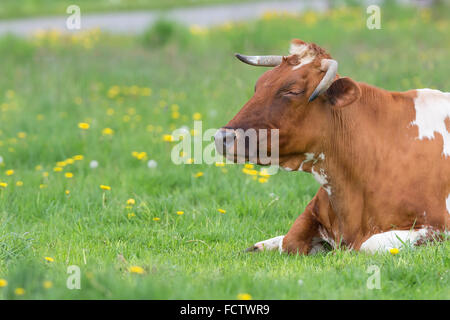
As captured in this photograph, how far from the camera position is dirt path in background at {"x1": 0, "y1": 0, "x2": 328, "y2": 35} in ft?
53.2

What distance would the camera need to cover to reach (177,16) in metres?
16.2

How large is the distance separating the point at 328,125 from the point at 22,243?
2099 mm

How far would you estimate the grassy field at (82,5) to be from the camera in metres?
18.9

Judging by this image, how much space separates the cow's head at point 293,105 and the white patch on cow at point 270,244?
0.70 m

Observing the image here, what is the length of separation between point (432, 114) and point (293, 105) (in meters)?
1.03

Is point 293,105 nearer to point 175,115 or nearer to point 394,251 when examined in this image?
point 394,251

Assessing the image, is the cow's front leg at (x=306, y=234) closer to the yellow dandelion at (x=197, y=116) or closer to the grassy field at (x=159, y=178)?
the grassy field at (x=159, y=178)

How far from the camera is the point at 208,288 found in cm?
360

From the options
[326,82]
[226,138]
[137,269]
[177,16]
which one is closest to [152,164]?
[226,138]

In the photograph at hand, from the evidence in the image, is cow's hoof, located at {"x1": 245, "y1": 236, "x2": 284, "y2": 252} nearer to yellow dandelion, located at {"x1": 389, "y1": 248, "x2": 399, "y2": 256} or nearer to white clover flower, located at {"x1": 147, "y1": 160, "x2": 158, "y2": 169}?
yellow dandelion, located at {"x1": 389, "y1": 248, "x2": 399, "y2": 256}

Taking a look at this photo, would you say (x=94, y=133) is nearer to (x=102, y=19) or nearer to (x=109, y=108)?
(x=109, y=108)

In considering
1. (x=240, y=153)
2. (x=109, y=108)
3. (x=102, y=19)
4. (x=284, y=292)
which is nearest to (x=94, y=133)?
(x=109, y=108)

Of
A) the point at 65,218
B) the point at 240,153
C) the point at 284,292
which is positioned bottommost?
the point at 65,218

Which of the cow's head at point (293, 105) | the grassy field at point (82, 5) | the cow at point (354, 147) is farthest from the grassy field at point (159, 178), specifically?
the grassy field at point (82, 5)
